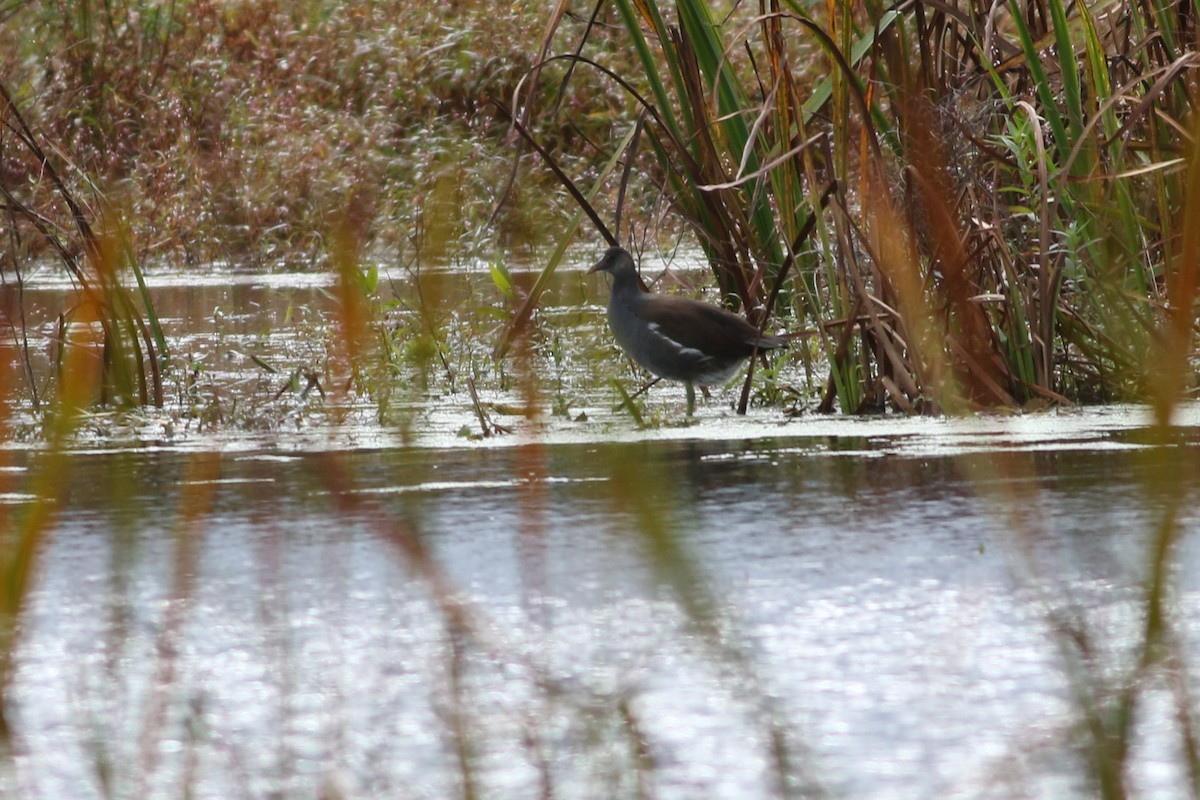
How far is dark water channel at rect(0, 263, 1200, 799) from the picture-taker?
2434mm

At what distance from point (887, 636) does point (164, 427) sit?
124 inches

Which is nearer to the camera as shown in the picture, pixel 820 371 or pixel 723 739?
pixel 723 739

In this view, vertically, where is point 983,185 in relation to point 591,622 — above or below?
above

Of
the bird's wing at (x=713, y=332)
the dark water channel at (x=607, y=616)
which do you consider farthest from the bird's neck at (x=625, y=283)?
the dark water channel at (x=607, y=616)

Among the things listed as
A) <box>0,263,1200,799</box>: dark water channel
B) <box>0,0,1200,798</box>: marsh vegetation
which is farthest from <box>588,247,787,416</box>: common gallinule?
<box>0,263,1200,799</box>: dark water channel

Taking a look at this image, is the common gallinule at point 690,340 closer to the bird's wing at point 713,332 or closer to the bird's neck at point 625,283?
the bird's wing at point 713,332

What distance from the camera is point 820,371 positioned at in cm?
696

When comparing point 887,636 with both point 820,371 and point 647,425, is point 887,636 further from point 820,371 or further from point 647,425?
point 820,371

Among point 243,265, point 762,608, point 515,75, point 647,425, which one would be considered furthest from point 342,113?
point 762,608

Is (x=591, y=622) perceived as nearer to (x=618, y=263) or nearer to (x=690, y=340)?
(x=690, y=340)

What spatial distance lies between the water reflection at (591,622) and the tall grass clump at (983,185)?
0.44m

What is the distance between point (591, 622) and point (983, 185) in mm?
2399

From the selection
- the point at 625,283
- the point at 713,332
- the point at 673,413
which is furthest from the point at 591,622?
the point at 625,283

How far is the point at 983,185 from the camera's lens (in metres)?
5.39
